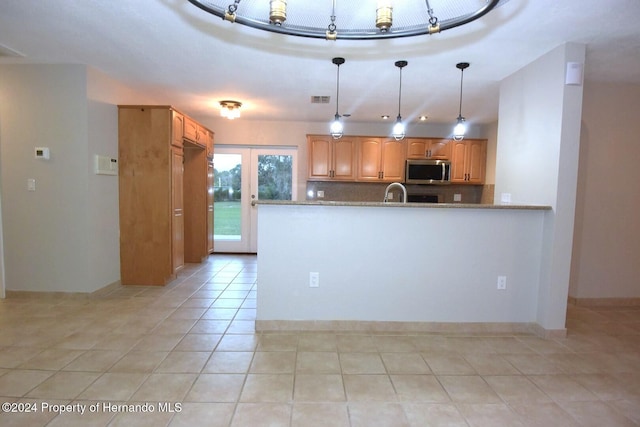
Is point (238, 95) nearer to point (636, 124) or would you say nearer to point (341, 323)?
point (341, 323)

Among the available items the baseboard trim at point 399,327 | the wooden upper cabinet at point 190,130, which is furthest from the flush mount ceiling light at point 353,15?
the wooden upper cabinet at point 190,130

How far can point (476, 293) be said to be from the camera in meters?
2.68

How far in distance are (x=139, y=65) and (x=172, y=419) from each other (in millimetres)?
3123

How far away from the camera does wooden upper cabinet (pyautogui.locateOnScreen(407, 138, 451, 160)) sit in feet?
16.4

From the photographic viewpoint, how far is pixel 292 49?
2.69 meters

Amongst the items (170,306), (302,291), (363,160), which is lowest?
(170,306)

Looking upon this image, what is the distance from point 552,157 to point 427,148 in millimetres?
2560

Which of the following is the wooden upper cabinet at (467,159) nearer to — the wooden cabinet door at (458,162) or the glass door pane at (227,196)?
the wooden cabinet door at (458,162)

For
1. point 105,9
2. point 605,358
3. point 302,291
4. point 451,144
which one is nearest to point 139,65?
point 105,9

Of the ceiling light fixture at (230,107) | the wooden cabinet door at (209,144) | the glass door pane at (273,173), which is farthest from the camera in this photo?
the glass door pane at (273,173)

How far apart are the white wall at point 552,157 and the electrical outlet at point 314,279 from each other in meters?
1.92

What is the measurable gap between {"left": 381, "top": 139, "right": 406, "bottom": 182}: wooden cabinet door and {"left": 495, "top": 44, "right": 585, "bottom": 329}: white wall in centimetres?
217

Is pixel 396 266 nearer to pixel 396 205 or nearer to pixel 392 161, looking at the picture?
pixel 396 205

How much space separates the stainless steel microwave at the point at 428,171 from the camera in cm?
494
